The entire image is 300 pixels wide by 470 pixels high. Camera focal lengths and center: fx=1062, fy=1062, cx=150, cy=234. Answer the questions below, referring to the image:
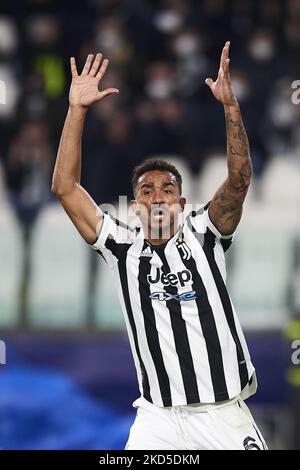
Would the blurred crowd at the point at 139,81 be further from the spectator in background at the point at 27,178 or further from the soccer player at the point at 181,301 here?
the soccer player at the point at 181,301

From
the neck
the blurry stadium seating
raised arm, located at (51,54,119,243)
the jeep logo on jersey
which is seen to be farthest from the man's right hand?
the blurry stadium seating

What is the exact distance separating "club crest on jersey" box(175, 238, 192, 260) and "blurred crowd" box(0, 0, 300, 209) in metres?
3.06

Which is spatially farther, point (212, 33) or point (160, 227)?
point (212, 33)

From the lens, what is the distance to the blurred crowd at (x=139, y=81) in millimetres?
8086

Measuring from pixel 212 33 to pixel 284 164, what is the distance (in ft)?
5.83

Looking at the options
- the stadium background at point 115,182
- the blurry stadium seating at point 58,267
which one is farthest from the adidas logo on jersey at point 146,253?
the blurry stadium seating at point 58,267

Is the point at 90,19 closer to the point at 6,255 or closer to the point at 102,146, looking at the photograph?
the point at 102,146

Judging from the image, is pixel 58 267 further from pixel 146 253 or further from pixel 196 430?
pixel 196 430

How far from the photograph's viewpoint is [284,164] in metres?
8.02

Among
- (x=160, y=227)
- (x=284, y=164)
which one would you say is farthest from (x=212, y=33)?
(x=160, y=227)

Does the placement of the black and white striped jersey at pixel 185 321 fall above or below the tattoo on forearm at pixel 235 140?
below

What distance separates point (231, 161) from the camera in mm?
4441

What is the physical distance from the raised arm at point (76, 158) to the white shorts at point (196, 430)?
84cm

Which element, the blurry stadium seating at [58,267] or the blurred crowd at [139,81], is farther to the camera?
the blurred crowd at [139,81]
